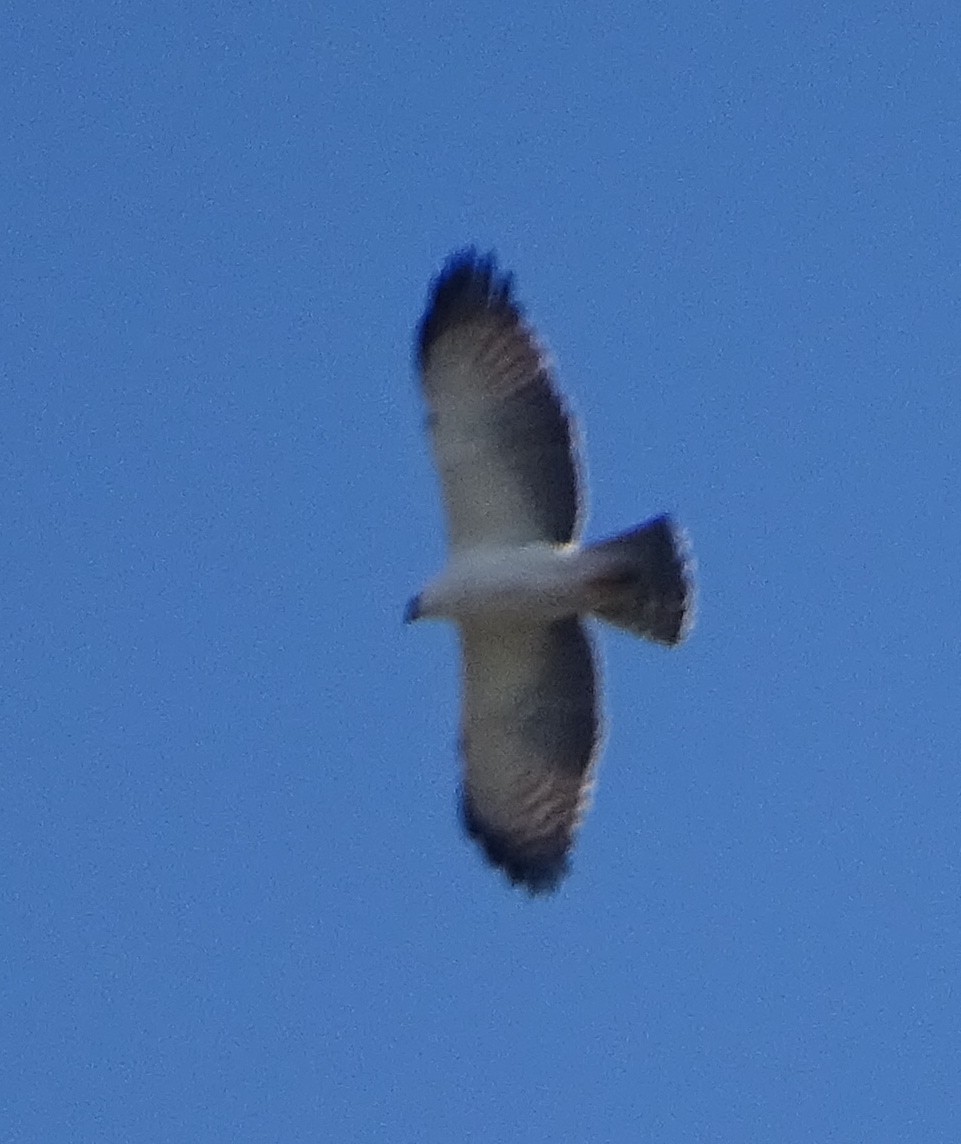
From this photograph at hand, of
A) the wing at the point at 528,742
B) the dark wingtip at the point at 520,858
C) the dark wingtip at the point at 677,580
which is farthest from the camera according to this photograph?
the dark wingtip at the point at 520,858

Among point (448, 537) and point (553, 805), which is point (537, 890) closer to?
point (553, 805)

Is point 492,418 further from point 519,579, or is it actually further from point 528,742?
point 528,742

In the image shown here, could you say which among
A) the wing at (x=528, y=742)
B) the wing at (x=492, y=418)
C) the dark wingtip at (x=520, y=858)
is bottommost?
the dark wingtip at (x=520, y=858)

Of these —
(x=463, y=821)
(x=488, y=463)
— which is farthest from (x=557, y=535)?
(x=463, y=821)

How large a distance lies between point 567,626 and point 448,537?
2.12 ft

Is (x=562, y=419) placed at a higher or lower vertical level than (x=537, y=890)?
higher

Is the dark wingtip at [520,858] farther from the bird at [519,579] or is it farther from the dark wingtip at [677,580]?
the dark wingtip at [677,580]

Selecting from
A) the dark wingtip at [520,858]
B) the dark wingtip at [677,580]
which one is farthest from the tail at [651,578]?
the dark wingtip at [520,858]

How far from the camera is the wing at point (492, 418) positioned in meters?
16.0

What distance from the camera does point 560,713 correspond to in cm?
1644

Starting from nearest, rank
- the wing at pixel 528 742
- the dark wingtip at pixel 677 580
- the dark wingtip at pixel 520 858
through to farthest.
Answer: the dark wingtip at pixel 677 580, the wing at pixel 528 742, the dark wingtip at pixel 520 858

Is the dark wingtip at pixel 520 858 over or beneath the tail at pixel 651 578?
beneath

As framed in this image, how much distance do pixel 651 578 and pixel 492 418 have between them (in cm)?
103

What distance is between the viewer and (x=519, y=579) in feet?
52.5
